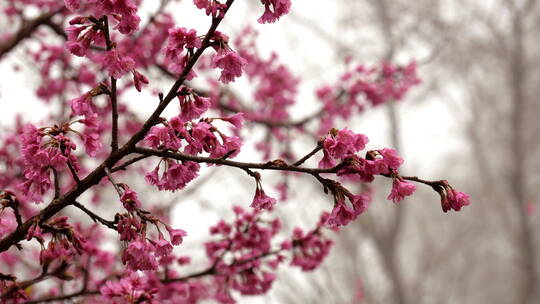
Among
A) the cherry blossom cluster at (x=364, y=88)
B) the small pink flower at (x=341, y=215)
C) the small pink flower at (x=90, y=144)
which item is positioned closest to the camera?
the small pink flower at (x=341, y=215)

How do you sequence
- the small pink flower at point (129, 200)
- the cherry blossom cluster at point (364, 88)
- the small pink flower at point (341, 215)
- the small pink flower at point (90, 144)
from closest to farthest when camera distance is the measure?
the small pink flower at point (129, 200), the small pink flower at point (341, 215), the small pink flower at point (90, 144), the cherry blossom cluster at point (364, 88)

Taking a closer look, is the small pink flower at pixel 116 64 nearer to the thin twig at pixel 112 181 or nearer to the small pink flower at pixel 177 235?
the thin twig at pixel 112 181

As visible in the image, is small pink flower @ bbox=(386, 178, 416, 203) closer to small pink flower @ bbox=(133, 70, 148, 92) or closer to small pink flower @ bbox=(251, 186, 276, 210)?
small pink flower @ bbox=(251, 186, 276, 210)

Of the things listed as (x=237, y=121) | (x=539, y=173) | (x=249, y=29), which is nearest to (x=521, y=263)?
(x=539, y=173)

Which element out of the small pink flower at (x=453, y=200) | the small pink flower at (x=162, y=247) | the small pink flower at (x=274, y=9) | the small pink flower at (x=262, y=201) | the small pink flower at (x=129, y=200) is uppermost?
the small pink flower at (x=274, y=9)

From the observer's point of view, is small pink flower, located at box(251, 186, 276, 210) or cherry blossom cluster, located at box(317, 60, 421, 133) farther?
cherry blossom cluster, located at box(317, 60, 421, 133)

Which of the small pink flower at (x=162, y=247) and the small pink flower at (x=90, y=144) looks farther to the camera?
the small pink flower at (x=90, y=144)

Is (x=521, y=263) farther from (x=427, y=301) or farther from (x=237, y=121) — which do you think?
(x=237, y=121)

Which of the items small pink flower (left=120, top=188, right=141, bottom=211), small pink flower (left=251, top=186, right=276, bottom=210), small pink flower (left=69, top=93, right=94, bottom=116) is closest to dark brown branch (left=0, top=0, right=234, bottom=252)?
small pink flower (left=120, top=188, right=141, bottom=211)

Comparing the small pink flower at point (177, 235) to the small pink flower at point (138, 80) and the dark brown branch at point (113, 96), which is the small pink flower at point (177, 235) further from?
the small pink flower at point (138, 80)

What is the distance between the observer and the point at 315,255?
3102 millimetres

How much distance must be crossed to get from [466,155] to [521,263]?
9441 mm

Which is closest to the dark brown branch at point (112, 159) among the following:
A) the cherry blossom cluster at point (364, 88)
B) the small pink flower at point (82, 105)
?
the small pink flower at point (82, 105)

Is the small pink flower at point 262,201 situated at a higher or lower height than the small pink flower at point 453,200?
higher
